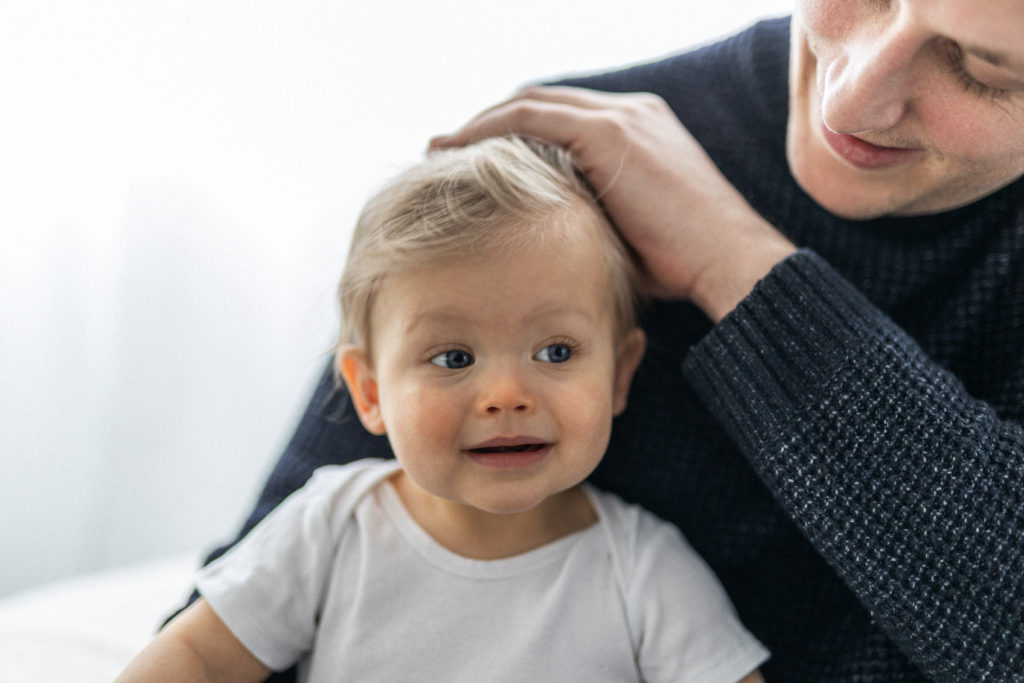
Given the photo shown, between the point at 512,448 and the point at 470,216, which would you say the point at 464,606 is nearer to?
the point at 512,448

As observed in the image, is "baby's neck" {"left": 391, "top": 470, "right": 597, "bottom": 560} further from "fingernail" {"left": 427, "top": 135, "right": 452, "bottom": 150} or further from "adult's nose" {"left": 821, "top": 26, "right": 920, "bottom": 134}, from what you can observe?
"adult's nose" {"left": 821, "top": 26, "right": 920, "bottom": 134}

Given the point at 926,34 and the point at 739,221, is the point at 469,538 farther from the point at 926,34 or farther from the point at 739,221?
the point at 926,34

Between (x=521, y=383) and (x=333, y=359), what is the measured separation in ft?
1.34

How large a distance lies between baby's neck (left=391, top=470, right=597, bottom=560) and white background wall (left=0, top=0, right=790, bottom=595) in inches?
24.9

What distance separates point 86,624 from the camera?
1214 millimetres

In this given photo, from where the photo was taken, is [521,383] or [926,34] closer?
[926,34]

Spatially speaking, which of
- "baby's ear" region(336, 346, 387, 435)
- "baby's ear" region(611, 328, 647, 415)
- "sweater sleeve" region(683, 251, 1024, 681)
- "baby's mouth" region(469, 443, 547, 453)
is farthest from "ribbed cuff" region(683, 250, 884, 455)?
"baby's ear" region(336, 346, 387, 435)

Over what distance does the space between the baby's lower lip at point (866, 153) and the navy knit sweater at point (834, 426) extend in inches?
4.2

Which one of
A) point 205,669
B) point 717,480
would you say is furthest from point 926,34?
point 205,669

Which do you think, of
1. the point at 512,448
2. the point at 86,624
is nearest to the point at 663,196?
the point at 512,448

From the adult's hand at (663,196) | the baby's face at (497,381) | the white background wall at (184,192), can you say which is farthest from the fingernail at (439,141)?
the white background wall at (184,192)

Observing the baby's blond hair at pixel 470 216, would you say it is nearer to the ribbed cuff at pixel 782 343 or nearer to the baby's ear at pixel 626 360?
the baby's ear at pixel 626 360

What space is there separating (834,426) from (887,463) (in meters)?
0.06

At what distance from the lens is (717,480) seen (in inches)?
43.1
